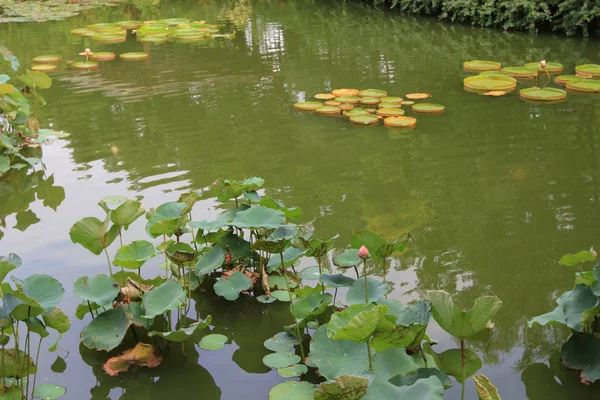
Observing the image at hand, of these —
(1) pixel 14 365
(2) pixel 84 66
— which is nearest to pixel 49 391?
(1) pixel 14 365

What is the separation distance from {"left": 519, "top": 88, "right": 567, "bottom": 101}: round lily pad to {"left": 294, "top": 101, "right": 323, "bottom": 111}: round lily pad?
1.84 meters

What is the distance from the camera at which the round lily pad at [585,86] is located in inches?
239

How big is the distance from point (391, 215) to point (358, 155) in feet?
3.61

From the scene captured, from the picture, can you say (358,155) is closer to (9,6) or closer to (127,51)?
(127,51)

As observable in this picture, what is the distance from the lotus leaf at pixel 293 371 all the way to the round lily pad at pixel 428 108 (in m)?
3.72

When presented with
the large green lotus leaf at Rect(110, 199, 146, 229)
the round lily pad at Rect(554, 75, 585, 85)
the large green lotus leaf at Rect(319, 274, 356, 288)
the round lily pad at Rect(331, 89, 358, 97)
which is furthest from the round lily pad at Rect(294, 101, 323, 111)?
the large green lotus leaf at Rect(319, 274, 356, 288)

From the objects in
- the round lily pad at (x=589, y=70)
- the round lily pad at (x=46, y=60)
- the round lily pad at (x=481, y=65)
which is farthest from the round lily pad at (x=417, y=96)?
the round lily pad at (x=46, y=60)

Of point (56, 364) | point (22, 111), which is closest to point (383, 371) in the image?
point (56, 364)

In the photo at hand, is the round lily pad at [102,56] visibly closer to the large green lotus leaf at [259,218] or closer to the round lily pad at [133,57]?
the round lily pad at [133,57]

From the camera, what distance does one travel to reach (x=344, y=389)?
5.80ft

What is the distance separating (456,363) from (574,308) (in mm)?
461

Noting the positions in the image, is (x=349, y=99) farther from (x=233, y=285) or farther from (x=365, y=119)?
(x=233, y=285)

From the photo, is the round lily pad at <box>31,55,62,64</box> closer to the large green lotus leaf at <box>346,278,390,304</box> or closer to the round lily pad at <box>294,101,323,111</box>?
the round lily pad at <box>294,101,323,111</box>

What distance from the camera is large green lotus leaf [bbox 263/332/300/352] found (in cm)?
256
